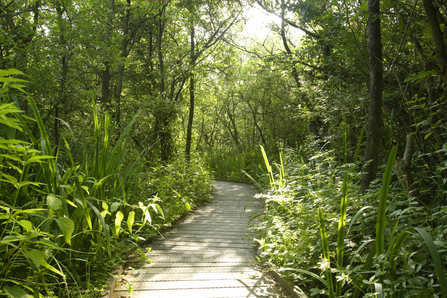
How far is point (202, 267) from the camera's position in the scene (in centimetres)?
299

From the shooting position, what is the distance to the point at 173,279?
8.68ft

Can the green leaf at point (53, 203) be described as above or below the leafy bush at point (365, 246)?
above

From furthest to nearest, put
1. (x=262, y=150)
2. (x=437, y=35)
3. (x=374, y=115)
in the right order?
(x=262, y=150) < (x=374, y=115) < (x=437, y=35)

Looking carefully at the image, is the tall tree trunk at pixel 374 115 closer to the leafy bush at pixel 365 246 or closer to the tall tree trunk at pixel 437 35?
the leafy bush at pixel 365 246

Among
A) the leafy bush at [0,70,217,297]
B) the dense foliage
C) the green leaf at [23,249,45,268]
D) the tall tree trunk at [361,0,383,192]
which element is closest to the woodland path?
the dense foliage

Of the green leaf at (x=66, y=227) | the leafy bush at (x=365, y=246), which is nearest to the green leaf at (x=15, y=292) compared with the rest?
the green leaf at (x=66, y=227)

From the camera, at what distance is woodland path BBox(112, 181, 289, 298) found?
2430 millimetres

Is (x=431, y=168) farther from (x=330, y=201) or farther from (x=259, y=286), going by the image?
(x=259, y=286)

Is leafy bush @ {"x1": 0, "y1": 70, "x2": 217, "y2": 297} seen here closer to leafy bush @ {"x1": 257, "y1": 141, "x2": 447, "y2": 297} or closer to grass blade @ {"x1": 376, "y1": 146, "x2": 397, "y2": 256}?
leafy bush @ {"x1": 257, "y1": 141, "x2": 447, "y2": 297}

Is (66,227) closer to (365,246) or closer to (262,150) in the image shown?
(365,246)

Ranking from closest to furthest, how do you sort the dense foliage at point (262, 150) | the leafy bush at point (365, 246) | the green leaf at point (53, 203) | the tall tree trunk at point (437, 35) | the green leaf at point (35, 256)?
1. the green leaf at point (35, 256)
2. the green leaf at point (53, 203)
3. the leafy bush at point (365, 246)
4. the dense foliage at point (262, 150)
5. the tall tree trunk at point (437, 35)

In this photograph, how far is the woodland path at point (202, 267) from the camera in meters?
2.43

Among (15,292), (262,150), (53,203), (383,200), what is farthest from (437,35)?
(15,292)

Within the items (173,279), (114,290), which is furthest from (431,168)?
(114,290)
